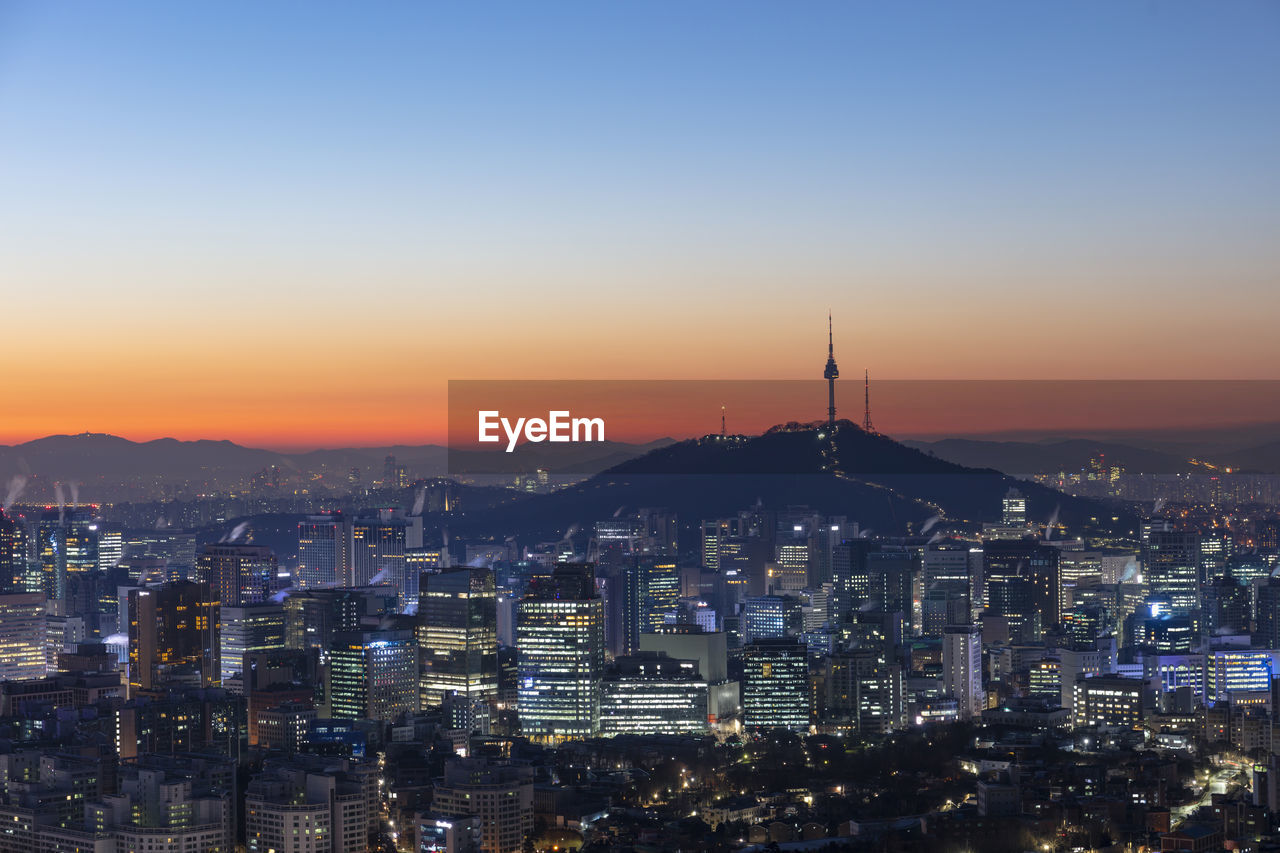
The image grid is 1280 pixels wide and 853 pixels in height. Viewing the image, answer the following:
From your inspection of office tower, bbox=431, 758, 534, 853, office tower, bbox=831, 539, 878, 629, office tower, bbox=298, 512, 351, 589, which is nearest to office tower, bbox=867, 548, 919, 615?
office tower, bbox=831, 539, 878, 629

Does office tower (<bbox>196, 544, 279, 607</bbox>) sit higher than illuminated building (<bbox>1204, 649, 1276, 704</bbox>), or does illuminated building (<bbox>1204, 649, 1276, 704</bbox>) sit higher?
office tower (<bbox>196, 544, 279, 607</bbox>)

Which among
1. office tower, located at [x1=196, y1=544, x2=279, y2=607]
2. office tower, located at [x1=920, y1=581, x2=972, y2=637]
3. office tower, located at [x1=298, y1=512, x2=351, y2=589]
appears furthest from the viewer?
office tower, located at [x1=298, y1=512, x2=351, y2=589]

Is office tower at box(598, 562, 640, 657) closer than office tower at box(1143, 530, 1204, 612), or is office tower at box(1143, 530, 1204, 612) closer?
office tower at box(598, 562, 640, 657)

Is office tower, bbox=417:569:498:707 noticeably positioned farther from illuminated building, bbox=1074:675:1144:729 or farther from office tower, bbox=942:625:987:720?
illuminated building, bbox=1074:675:1144:729

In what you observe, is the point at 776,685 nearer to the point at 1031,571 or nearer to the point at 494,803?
the point at 1031,571

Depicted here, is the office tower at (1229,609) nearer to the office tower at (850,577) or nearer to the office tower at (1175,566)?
the office tower at (1175,566)

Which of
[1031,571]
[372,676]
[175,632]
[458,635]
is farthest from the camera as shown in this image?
[1031,571]

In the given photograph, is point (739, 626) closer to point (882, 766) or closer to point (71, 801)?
point (882, 766)

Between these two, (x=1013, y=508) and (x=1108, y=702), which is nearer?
(x=1108, y=702)

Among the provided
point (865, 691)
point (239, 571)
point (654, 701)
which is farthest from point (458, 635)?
point (239, 571)
